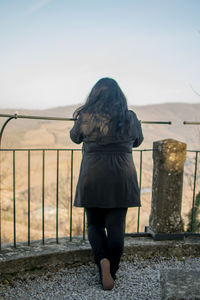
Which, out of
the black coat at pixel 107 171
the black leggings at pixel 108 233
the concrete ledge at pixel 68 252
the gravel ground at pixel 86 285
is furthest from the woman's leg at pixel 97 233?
the concrete ledge at pixel 68 252

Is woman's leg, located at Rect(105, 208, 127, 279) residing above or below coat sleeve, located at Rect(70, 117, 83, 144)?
below

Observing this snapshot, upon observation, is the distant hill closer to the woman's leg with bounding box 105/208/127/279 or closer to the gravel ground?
the woman's leg with bounding box 105/208/127/279

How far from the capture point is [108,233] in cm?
219

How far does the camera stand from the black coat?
2.08 meters

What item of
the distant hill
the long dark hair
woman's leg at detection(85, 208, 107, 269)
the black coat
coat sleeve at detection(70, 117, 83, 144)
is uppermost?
the long dark hair

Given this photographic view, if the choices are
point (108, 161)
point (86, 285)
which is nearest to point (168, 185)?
point (108, 161)

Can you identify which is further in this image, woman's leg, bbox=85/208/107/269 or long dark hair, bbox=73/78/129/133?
woman's leg, bbox=85/208/107/269

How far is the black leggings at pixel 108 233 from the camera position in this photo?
85.1 inches

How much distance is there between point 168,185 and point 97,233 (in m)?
1.01

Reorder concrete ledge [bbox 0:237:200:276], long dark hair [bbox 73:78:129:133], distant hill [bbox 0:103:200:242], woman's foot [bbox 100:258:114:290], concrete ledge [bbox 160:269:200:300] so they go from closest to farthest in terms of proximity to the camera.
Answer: concrete ledge [bbox 160:269:200:300] < long dark hair [bbox 73:78:129:133] < woman's foot [bbox 100:258:114:290] < concrete ledge [bbox 0:237:200:276] < distant hill [bbox 0:103:200:242]

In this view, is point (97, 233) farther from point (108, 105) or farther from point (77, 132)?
point (108, 105)

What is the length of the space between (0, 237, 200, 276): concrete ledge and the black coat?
77 cm

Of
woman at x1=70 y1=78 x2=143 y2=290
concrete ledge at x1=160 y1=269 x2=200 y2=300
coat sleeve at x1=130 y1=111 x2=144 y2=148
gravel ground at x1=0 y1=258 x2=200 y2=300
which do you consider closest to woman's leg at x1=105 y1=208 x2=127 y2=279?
woman at x1=70 y1=78 x2=143 y2=290

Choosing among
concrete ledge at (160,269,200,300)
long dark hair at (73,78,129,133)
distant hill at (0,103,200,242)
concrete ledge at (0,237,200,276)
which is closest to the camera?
concrete ledge at (160,269,200,300)
